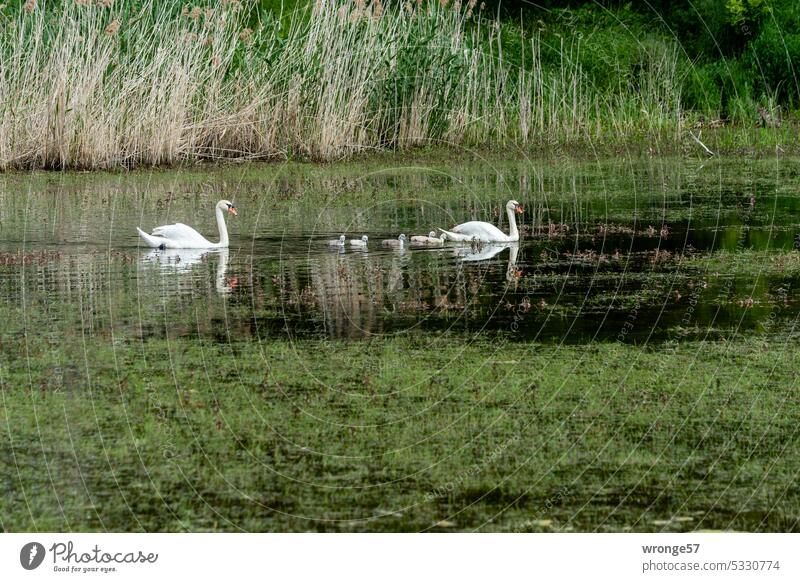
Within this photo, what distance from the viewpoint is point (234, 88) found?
17812 millimetres

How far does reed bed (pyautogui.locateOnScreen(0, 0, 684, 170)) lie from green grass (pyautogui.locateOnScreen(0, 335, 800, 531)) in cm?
894

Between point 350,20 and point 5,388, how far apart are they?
11.5 metres

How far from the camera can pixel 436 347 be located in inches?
317

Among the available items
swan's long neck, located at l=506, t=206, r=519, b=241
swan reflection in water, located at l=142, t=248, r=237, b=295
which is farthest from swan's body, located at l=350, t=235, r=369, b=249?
swan's long neck, located at l=506, t=206, r=519, b=241

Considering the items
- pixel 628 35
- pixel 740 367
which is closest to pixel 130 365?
pixel 740 367

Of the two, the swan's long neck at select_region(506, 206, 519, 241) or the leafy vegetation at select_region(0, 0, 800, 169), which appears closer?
the swan's long neck at select_region(506, 206, 519, 241)

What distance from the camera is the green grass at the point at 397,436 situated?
5480 mm

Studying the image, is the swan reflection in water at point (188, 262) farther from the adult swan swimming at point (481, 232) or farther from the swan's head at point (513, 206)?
the swan's head at point (513, 206)

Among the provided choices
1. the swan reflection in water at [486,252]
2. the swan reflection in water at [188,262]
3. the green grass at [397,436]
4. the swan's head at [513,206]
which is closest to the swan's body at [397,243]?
Result: the swan reflection in water at [486,252]

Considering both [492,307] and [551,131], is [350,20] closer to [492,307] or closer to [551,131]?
[551,131]

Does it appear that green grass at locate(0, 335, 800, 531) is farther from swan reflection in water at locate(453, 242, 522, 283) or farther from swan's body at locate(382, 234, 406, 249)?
swan's body at locate(382, 234, 406, 249)

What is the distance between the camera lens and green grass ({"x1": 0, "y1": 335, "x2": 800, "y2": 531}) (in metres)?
5.48

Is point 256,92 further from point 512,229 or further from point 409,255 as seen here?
point 409,255

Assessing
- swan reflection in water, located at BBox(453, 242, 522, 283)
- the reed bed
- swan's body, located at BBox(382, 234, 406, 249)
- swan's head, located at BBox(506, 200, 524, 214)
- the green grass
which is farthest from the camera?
the reed bed
